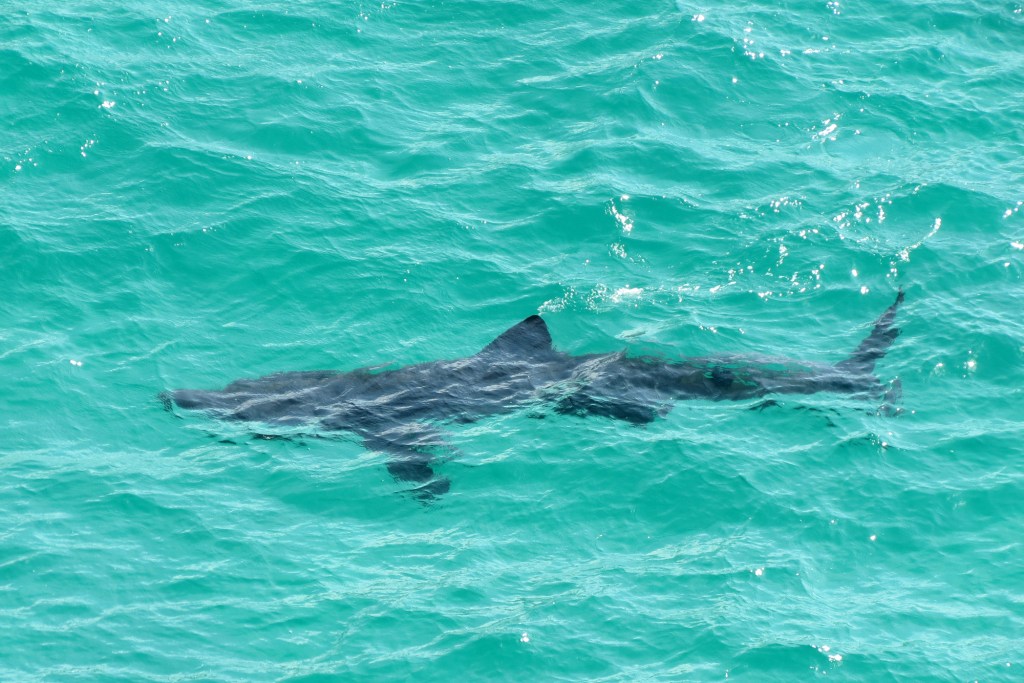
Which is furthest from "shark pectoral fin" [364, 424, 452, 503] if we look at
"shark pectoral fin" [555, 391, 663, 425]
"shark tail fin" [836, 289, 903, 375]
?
"shark tail fin" [836, 289, 903, 375]

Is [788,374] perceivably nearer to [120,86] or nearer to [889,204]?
[889,204]

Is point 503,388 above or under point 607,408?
above

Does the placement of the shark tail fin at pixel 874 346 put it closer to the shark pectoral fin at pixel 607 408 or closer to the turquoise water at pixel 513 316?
the turquoise water at pixel 513 316

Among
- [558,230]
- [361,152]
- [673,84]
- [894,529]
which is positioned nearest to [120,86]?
[361,152]

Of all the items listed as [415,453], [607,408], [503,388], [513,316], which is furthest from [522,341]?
[415,453]

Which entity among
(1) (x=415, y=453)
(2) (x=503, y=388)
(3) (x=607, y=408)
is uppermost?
(2) (x=503, y=388)

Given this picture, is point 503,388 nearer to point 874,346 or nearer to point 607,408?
point 607,408

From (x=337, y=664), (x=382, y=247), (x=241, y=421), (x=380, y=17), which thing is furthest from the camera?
(x=380, y=17)
